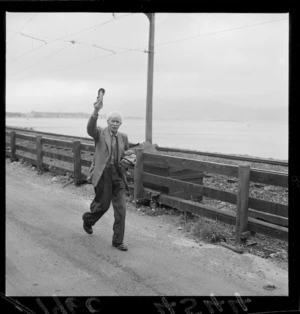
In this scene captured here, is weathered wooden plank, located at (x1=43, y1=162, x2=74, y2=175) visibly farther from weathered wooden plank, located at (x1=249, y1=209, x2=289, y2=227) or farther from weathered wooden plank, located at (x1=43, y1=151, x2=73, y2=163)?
weathered wooden plank, located at (x1=249, y1=209, x2=289, y2=227)

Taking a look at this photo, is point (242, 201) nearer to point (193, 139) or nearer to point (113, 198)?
point (113, 198)

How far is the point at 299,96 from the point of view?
188 cm

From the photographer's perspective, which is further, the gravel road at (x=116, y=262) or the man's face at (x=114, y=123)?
the man's face at (x=114, y=123)

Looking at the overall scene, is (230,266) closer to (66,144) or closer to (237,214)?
(237,214)

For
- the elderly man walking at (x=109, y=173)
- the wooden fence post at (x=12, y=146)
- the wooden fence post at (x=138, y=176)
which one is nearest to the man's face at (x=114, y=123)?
the elderly man walking at (x=109, y=173)

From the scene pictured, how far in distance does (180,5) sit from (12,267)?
10.8ft

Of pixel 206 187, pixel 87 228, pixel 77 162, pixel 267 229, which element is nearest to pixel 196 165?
pixel 206 187

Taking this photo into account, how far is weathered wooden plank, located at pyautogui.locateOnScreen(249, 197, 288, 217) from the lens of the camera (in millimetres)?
4573

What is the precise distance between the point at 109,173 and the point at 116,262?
1.15 meters

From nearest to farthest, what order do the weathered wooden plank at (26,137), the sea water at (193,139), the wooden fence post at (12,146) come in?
1. the sea water at (193,139)
2. the weathered wooden plank at (26,137)
3. the wooden fence post at (12,146)

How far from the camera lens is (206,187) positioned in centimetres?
569

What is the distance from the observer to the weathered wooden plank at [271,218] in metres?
4.54

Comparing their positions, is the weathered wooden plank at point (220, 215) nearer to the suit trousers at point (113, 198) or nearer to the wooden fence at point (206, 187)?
the wooden fence at point (206, 187)

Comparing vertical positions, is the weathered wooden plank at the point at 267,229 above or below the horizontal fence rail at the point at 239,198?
below
